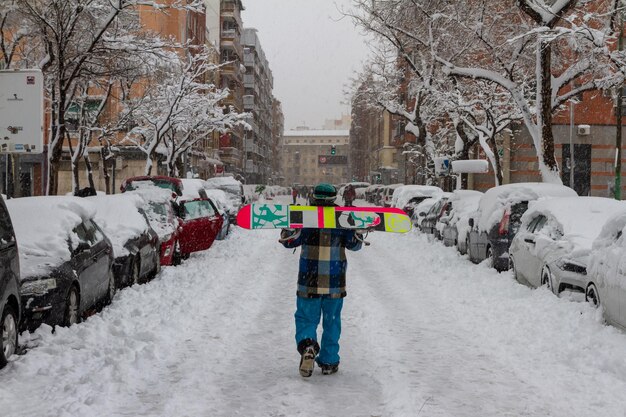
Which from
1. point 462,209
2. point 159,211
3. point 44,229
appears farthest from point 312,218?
point 462,209

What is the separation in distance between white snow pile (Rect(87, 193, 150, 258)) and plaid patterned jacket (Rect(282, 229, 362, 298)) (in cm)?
509

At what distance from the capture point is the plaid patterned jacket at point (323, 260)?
20.0 ft

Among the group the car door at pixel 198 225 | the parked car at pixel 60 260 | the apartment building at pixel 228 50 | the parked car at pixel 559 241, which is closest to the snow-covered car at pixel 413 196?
the car door at pixel 198 225

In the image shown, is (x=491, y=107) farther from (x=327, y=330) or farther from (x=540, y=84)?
(x=327, y=330)

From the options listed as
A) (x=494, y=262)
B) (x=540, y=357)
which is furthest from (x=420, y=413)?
(x=494, y=262)

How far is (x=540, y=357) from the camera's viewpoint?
7.01 m

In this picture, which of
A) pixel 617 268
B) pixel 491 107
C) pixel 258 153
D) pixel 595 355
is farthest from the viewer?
pixel 258 153

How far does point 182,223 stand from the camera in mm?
15961

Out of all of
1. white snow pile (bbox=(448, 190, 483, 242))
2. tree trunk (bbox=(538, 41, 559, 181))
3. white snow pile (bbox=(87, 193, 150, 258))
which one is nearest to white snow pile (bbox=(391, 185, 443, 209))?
white snow pile (bbox=(448, 190, 483, 242))

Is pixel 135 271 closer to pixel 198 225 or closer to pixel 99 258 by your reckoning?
pixel 99 258

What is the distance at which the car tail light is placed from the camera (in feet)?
44.7

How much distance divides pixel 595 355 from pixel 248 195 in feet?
118

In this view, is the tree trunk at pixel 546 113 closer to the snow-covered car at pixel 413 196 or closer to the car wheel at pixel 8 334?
the snow-covered car at pixel 413 196

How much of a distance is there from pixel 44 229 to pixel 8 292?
1.88m
